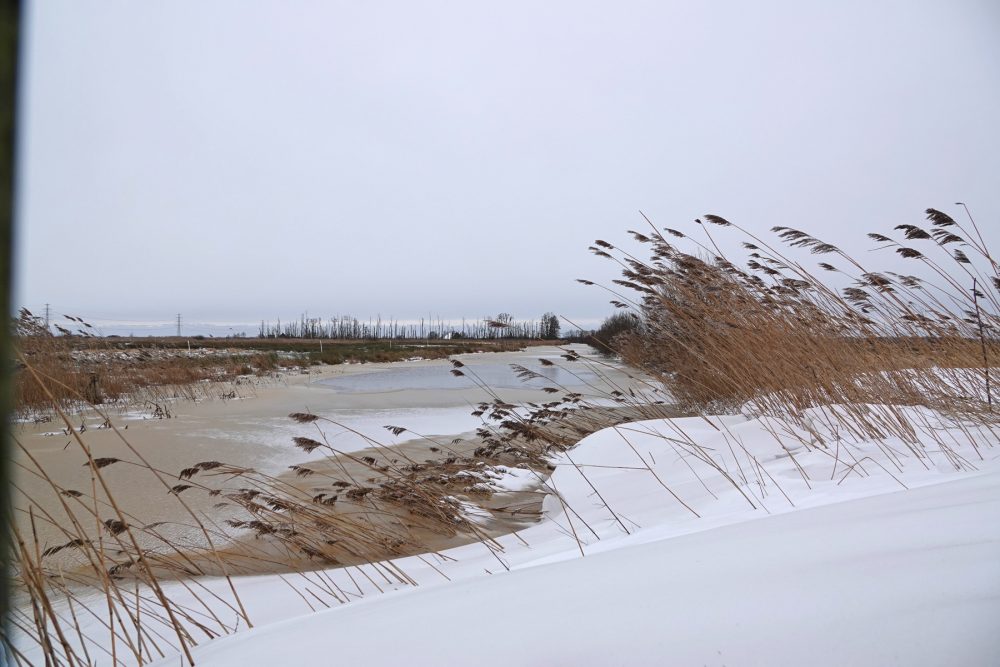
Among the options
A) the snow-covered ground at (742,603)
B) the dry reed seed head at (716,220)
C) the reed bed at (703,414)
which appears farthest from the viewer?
the dry reed seed head at (716,220)

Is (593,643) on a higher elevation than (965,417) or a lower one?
lower

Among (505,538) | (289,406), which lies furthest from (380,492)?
(289,406)

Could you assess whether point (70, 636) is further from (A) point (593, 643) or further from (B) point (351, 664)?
(A) point (593, 643)

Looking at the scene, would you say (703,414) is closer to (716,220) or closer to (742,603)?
(716,220)

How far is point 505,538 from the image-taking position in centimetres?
330

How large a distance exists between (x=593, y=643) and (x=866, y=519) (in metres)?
0.93

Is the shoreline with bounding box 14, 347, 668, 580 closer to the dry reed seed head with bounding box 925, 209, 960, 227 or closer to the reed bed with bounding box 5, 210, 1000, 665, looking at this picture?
the reed bed with bounding box 5, 210, 1000, 665

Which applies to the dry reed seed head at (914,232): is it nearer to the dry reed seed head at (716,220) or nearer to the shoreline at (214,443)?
the dry reed seed head at (716,220)

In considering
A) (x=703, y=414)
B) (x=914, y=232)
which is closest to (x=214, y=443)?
(x=703, y=414)

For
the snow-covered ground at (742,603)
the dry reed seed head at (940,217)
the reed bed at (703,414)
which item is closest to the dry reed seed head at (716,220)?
the reed bed at (703,414)

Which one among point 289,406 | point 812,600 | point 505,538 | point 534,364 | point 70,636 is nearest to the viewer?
point 812,600

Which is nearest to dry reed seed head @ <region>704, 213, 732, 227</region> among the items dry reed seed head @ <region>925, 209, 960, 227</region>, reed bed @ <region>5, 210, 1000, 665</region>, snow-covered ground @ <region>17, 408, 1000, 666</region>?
reed bed @ <region>5, 210, 1000, 665</region>

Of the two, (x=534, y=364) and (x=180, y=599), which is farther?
(x=534, y=364)

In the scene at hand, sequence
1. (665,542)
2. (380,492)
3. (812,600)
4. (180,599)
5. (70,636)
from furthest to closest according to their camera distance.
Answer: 1. (380,492)
2. (180,599)
3. (70,636)
4. (665,542)
5. (812,600)
